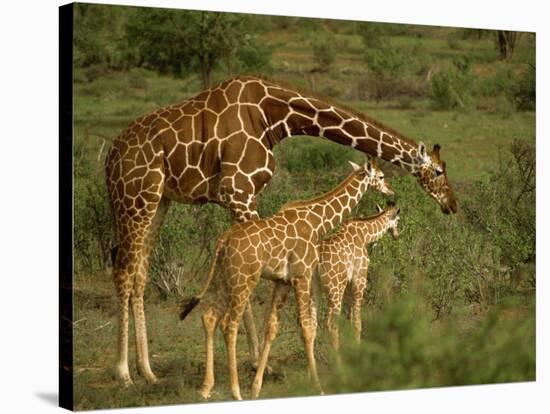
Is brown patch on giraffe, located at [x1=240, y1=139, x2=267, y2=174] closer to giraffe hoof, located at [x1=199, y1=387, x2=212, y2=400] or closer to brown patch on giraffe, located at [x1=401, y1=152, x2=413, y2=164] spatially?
brown patch on giraffe, located at [x1=401, y1=152, x2=413, y2=164]

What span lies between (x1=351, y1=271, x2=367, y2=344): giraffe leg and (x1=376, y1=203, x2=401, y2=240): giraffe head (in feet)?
1.73

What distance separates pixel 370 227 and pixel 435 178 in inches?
28.9

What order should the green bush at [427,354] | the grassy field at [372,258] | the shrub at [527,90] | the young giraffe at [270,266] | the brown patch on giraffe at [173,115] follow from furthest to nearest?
the shrub at [527,90], the brown patch on giraffe at [173,115], the young giraffe at [270,266], the grassy field at [372,258], the green bush at [427,354]

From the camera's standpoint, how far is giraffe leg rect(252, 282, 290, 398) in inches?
404

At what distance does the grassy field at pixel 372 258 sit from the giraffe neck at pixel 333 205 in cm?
35

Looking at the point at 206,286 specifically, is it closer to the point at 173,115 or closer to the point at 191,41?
the point at 173,115

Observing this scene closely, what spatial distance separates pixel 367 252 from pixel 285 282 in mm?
952

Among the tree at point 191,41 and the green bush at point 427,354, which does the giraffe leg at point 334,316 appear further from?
the tree at point 191,41

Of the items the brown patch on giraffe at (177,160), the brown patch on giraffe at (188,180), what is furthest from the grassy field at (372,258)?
the brown patch on giraffe at (177,160)

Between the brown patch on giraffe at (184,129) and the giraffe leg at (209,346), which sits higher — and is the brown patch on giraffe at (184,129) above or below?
above

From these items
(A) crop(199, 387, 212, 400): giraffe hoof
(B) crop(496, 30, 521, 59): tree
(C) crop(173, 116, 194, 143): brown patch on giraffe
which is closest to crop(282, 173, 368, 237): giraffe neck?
(C) crop(173, 116, 194, 143): brown patch on giraffe

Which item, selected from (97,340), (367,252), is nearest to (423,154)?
(367,252)

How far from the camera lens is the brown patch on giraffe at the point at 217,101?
1030cm

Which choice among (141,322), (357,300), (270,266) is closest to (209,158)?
(270,266)
